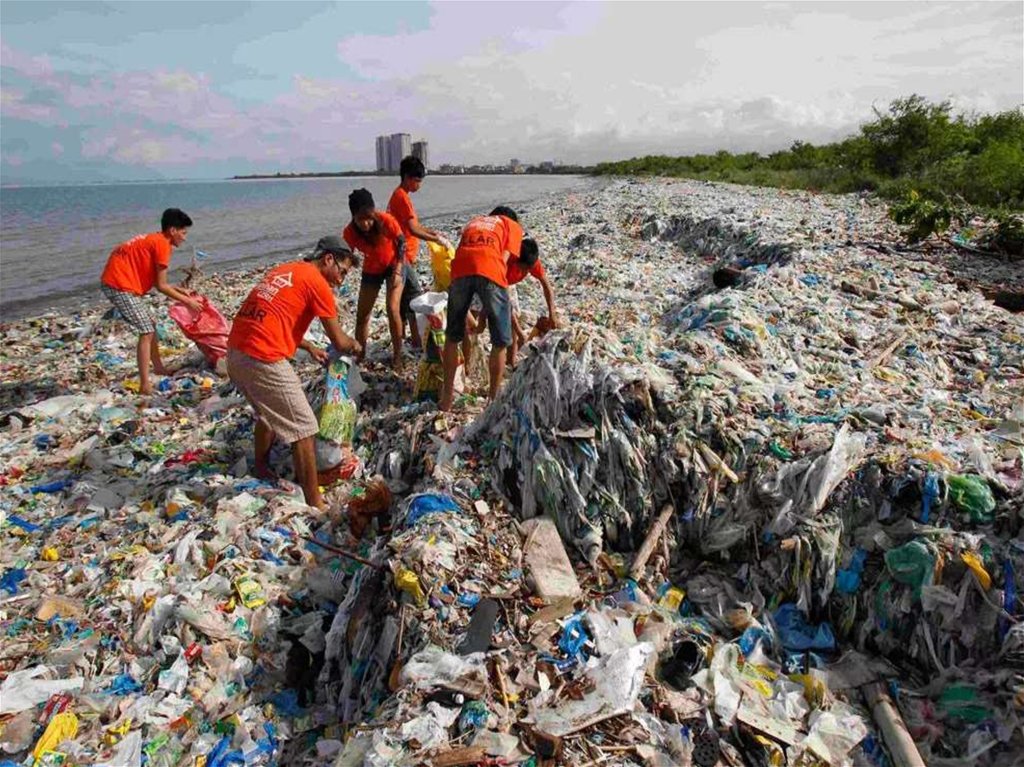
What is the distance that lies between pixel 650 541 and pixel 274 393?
2588mm

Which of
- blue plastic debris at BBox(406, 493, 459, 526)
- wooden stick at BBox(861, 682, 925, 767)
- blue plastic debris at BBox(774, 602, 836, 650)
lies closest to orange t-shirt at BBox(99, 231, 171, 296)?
blue plastic debris at BBox(406, 493, 459, 526)

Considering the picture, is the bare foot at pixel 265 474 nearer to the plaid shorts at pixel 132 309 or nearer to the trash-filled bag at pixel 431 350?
the trash-filled bag at pixel 431 350

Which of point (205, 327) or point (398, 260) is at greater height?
point (398, 260)

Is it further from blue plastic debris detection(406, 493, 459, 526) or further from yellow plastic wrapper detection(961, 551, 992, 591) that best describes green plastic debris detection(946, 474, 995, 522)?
blue plastic debris detection(406, 493, 459, 526)

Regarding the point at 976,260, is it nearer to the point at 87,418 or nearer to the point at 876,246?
the point at 876,246

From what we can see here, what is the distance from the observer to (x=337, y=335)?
164 inches

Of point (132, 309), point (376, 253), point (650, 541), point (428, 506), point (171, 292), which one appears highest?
point (376, 253)

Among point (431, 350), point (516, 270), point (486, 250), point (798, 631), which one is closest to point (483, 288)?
point (486, 250)

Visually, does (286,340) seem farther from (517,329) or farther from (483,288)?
(517,329)

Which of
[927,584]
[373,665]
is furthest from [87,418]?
[927,584]

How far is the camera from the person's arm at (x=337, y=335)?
13.5ft

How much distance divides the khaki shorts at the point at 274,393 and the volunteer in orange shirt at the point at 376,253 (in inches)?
53.9

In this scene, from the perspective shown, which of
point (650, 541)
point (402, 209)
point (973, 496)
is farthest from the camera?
point (402, 209)

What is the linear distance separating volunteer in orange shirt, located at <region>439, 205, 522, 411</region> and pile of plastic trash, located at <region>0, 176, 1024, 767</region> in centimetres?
43
